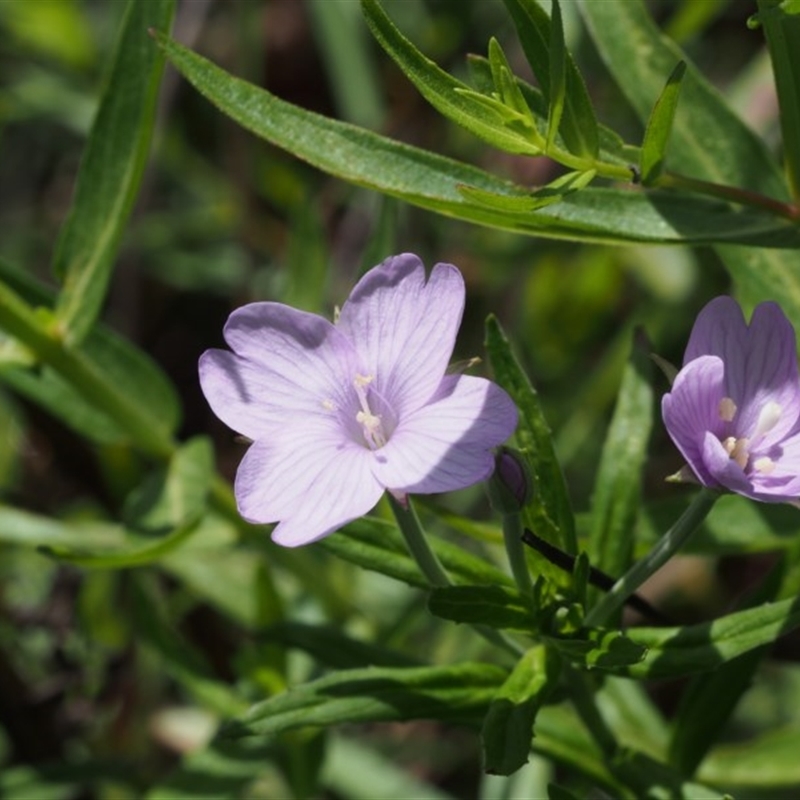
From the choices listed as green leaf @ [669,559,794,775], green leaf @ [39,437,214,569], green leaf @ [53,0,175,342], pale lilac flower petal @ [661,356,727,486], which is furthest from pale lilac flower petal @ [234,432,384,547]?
green leaf @ [53,0,175,342]

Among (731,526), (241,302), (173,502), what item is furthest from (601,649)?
(241,302)

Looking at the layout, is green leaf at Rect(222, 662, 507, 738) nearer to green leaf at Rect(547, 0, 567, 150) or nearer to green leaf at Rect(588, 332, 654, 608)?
green leaf at Rect(588, 332, 654, 608)

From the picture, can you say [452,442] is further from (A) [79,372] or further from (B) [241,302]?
(B) [241,302]

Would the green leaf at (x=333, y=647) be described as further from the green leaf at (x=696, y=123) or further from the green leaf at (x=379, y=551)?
the green leaf at (x=696, y=123)

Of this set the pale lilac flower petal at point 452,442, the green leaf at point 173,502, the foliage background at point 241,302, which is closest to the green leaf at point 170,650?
the foliage background at point 241,302

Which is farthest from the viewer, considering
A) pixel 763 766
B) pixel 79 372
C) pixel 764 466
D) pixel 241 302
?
pixel 241 302

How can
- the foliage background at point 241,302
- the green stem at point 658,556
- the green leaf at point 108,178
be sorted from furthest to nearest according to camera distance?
the foliage background at point 241,302 < the green leaf at point 108,178 < the green stem at point 658,556

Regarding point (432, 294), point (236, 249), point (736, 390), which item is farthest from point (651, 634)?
point (236, 249)
